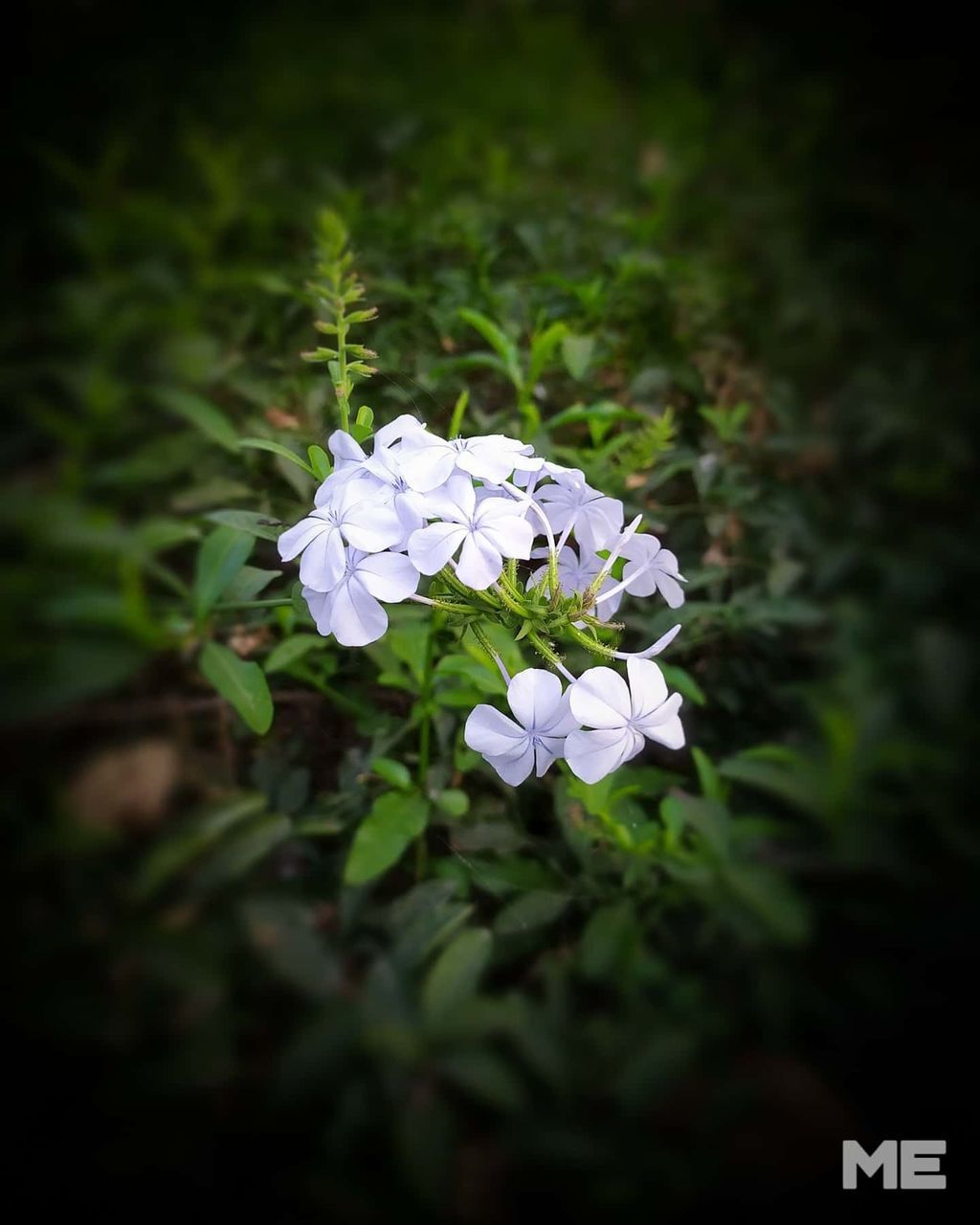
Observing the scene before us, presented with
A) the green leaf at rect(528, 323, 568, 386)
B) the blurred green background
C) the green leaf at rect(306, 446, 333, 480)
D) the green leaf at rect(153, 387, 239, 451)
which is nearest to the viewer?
the blurred green background

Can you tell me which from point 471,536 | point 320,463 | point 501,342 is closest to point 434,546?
point 471,536

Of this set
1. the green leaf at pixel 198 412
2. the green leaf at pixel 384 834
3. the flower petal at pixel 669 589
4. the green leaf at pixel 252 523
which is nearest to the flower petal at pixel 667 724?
the flower petal at pixel 669 589

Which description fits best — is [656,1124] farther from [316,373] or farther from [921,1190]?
[316,373]

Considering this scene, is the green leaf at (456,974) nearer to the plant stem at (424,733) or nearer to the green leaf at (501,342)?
the plant stem at (424,733)

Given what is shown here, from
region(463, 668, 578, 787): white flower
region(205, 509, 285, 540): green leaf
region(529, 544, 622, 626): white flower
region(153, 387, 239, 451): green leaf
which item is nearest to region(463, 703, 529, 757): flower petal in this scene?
region(463, 668, 578, 787): white flower

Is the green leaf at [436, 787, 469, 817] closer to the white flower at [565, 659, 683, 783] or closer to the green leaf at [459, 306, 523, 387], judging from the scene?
the white flower at [565, 659, 683, 783]

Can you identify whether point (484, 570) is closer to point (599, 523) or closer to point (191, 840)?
point (599, 523)

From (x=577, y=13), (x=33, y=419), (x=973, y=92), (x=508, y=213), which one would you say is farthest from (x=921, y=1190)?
(x=577, y=13)
